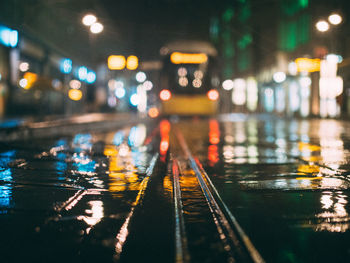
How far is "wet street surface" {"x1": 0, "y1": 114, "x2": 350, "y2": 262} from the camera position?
346 cm

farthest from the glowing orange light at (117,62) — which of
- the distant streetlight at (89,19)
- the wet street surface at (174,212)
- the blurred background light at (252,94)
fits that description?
the blurred background light at (252,94)

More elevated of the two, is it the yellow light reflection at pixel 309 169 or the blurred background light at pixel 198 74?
the blurred background light at pixel 198 74

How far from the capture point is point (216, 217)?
452 cm

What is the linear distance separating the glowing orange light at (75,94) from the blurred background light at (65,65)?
1.86m

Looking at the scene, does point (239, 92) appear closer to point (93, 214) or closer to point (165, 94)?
point (165, 94)

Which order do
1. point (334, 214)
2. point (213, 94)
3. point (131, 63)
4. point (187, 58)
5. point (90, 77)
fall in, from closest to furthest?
point (334, 214)
point (187, 58)
point (213, 94)
point (131, 63)
point (90, 77)

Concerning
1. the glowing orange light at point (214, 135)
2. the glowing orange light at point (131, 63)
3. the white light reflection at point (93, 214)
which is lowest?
the white light reflection at point (93, 214)

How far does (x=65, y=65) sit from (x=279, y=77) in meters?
22.9

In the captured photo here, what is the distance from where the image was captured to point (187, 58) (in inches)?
1160

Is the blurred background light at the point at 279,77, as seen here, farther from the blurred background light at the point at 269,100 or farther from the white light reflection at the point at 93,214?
the white light reflection at the point at 93,214

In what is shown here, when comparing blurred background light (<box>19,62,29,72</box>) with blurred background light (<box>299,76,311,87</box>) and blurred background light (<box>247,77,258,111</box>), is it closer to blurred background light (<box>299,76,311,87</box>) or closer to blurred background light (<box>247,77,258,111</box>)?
blurred background light (<box>299,76,311,87</box>)

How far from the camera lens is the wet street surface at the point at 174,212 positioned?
3.46 m

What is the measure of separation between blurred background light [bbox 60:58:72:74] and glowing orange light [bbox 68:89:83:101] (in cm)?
186

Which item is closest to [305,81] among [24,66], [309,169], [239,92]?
[239,92]
